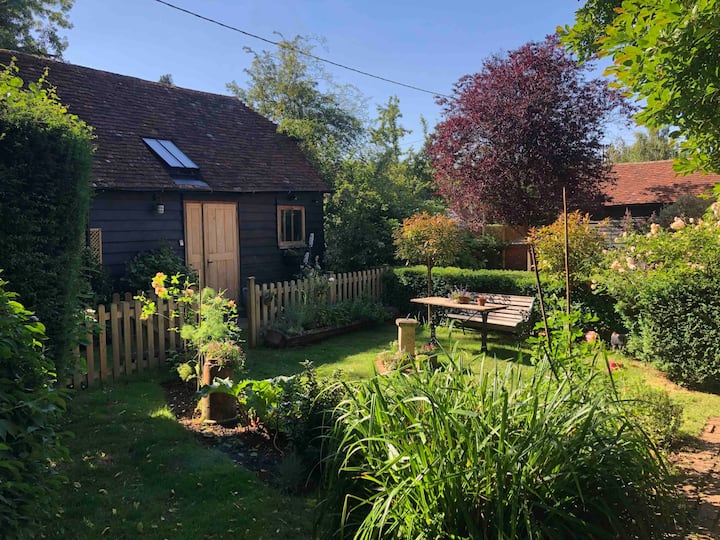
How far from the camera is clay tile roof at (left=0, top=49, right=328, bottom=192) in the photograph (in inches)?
404

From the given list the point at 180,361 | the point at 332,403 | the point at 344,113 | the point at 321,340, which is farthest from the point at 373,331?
the point at 344,113

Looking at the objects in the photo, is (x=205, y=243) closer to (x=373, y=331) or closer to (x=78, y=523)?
(x=373, y=331)

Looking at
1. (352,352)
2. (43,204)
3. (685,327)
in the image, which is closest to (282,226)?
(352,352)

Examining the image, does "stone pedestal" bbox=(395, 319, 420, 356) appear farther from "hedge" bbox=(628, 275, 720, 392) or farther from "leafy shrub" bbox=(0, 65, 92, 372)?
"leafy shrub" bbox=(0, 65, 92, 372)

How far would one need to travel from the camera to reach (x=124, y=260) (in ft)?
31.9

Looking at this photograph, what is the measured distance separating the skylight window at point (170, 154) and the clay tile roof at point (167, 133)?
0.16 m

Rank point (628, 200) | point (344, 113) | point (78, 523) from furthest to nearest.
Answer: point (344, 113) < point (628, 200) < point (78, 523)

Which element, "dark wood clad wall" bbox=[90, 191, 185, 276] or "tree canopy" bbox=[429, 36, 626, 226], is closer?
"dark wood clad wall" bbox=[90, 191, 185, 276]

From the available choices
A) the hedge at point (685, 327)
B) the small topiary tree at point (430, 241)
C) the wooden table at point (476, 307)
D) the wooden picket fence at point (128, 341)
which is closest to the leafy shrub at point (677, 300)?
the hedge at point (685, 327)

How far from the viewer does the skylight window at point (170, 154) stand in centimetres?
1091

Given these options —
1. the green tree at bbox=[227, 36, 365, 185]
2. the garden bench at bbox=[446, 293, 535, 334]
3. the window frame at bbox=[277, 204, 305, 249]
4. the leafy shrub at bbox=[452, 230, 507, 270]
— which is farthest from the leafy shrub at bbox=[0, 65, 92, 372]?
the green tree at bbox=[227, 36, 365, 185]

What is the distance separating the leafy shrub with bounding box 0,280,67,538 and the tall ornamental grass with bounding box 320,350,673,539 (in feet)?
4.08

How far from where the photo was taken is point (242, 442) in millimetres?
4414

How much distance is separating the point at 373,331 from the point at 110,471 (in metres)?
6.26
